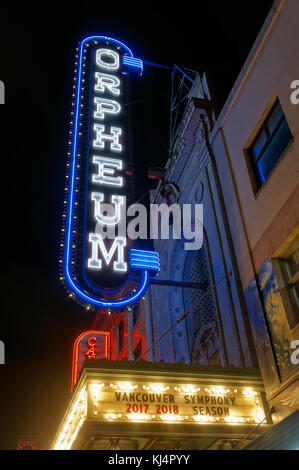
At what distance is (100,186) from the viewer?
13430 mm

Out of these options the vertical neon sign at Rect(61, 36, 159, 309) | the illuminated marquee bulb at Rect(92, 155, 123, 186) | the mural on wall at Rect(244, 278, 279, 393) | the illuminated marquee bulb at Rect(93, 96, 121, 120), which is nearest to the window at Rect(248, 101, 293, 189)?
the mural on wall at Rect(244, 278, 279, 393)

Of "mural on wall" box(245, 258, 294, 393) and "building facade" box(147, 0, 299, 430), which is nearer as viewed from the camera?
"mural on wall" box(245, 258, 294, 393)

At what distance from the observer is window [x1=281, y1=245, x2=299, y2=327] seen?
8789 millimetres

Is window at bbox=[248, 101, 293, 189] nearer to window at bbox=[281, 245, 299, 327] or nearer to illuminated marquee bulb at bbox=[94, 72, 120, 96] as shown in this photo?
window at bbox=[281, 245, 299, 327]

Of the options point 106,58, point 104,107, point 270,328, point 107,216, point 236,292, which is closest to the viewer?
point 270,328

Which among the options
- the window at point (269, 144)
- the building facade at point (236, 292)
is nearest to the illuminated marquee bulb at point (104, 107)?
A: the building facade at point (236, 292)

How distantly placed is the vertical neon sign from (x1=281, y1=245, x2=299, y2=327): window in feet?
13.4

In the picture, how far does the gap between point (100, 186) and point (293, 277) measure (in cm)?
664

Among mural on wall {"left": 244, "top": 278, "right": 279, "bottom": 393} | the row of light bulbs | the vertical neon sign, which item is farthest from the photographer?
the vertical neon sign

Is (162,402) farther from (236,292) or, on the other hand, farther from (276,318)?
(236,292)

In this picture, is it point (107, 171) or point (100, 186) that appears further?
point (107, 171)

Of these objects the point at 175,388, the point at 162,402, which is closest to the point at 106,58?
the point at 175,388

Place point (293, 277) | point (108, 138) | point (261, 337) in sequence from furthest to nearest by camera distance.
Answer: point (108, 138)
point (261, 337)
point (293, 277)

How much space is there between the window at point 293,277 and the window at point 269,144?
2.07 metres
